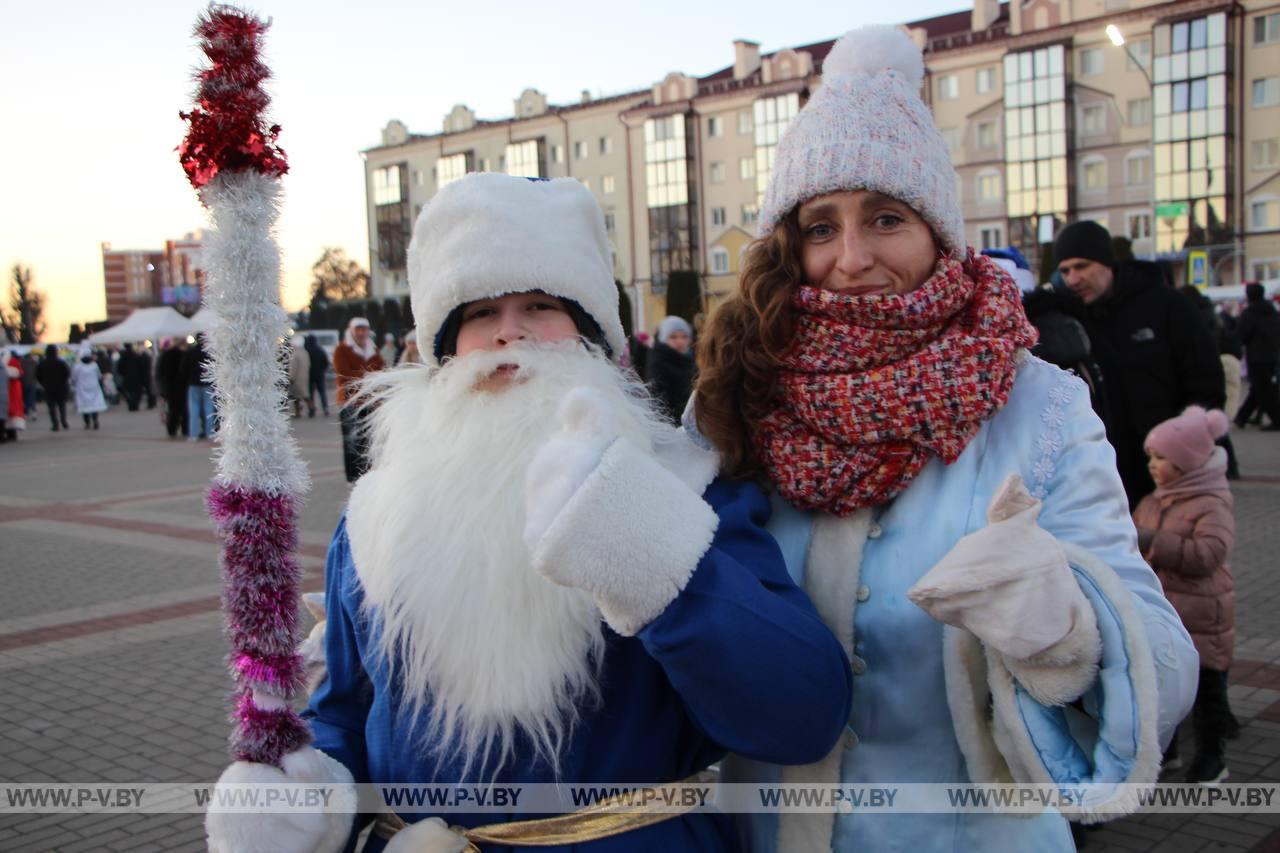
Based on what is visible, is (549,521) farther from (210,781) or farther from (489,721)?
(210,781)

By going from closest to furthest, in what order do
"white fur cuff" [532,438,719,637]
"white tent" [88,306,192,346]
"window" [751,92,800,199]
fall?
"white fur cuff" [532,438,719,637], "white tent" [88,306,192,346], "window" [751,92,800,199]

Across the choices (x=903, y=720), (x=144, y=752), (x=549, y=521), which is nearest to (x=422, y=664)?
(x=549, y=521)

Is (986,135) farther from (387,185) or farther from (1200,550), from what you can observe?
(1200,550)

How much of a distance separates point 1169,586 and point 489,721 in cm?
336

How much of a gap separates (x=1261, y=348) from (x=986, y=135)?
40895 millimetres

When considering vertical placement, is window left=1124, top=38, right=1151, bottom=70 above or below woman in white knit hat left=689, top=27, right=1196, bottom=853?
above

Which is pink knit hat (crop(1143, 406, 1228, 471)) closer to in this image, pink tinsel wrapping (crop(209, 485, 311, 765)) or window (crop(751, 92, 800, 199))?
pink tinsel wrapping (crop(209, 485, 311, 765))

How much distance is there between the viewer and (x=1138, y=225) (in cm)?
4916

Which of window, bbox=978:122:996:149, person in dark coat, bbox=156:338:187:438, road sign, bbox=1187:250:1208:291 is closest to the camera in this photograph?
person in dark coat, bbox=156:338:187:438

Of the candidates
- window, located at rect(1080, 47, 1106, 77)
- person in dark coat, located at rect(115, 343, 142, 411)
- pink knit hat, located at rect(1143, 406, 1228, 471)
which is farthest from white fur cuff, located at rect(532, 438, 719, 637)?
window, located at rect(1080, 47, 1106, 77)

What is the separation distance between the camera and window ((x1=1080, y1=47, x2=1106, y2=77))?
49344mm

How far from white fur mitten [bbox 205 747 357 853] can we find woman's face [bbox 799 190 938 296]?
1111mm

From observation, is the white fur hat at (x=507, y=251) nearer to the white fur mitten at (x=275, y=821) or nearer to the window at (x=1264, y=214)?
the white fur mitten at (x=275, y=821)

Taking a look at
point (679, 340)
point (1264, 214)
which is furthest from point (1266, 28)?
point (679, 340)
